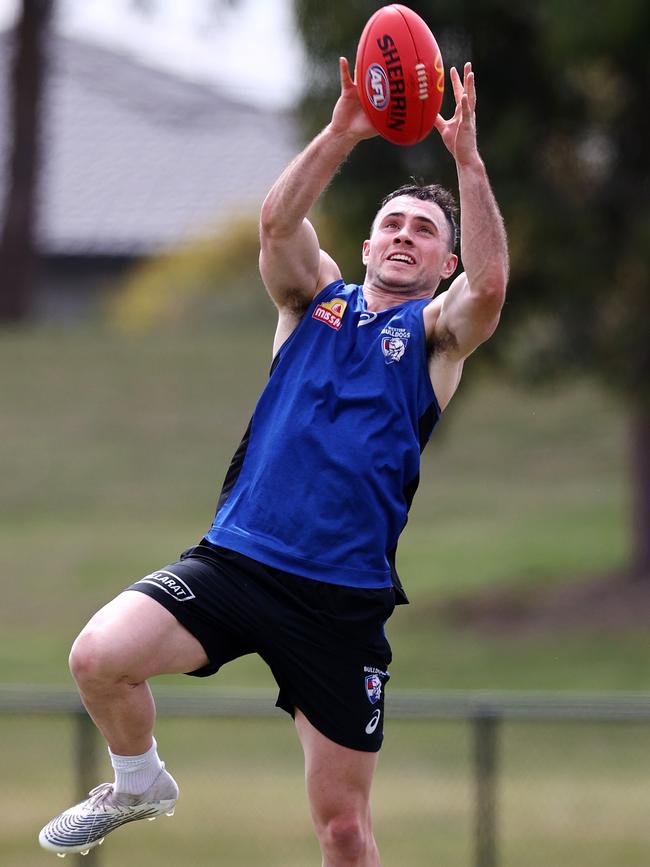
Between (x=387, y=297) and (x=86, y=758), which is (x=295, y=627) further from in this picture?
(x=86, y=758)

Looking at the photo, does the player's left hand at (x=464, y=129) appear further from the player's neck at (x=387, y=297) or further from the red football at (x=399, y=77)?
the player's neck at (x=387, y=297)

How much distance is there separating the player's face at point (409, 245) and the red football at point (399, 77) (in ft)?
0.79

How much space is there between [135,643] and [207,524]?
1683 cm

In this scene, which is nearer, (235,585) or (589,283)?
(235,585)

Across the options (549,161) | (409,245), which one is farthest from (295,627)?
(549,161)

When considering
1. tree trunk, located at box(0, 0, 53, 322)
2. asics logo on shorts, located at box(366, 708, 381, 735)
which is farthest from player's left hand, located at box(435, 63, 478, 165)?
tree trunk, located at box(0, 0, 53, 322)

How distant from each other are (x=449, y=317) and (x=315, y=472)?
2.29 feet

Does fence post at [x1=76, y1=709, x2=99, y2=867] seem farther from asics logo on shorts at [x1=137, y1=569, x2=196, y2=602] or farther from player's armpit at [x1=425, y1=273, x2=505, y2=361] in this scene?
player's armpit at [x1=425, y1=273, x2=505, y2=361]

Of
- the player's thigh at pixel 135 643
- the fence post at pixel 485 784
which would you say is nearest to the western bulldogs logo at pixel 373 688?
the player's thigh at pixel 135 643

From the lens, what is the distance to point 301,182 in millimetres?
5559

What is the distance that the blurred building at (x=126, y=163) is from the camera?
34.2 meters

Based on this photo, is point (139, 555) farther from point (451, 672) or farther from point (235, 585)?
point (235, 585)

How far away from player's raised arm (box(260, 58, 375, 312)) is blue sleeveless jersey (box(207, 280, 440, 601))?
20 cm

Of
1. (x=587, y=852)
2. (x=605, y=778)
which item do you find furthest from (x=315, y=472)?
(x=605, y=778)
